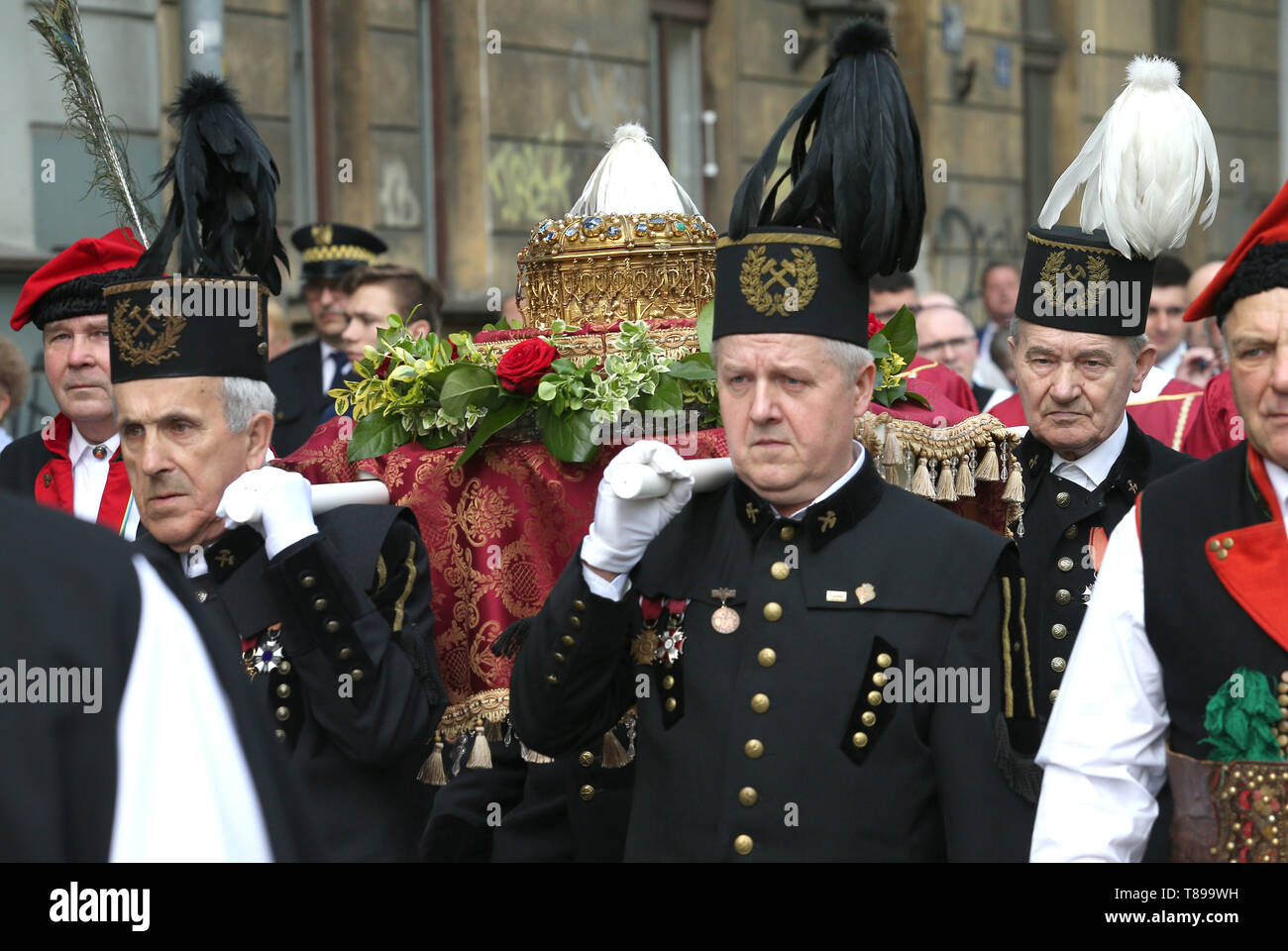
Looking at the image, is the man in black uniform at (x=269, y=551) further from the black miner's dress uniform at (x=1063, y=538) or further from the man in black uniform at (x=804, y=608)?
the black miner's dress uniform at (x=1063, y=538)

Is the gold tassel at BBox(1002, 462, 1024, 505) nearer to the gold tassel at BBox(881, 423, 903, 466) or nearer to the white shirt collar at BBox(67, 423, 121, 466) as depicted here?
the gold tassel at BBox(881, 423, 903, 466)

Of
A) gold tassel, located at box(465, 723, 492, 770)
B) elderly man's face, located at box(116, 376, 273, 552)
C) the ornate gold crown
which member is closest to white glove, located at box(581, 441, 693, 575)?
gold tassel, located at box(465, 723, 492, 770)

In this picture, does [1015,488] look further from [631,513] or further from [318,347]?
[318,347]

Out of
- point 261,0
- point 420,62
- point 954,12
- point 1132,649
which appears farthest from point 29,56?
point 954,12

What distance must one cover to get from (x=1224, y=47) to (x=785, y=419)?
19071mm

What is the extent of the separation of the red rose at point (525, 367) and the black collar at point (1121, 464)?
4.28 ft

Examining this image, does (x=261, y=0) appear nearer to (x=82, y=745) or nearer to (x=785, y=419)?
(x=785, y=419)

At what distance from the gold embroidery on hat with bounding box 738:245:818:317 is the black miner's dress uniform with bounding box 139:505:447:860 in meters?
1.03

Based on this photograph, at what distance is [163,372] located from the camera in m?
3.89

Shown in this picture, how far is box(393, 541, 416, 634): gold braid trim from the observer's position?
3.81m

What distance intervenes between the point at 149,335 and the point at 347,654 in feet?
2.97

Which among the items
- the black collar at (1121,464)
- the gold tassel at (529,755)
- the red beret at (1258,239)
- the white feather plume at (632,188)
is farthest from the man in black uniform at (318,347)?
the red beret at (1258,239)

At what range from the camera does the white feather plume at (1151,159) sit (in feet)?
13.3

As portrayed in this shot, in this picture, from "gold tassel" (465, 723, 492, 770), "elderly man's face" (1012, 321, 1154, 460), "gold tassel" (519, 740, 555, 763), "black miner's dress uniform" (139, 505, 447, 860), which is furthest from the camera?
"elderly man's face" (1012, 321, 1154, 460)
